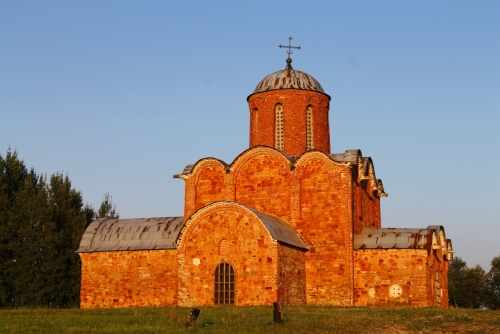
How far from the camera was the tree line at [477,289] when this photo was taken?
153 ft

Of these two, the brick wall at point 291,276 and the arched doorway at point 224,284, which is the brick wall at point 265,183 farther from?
the arched doorway at point 224,284

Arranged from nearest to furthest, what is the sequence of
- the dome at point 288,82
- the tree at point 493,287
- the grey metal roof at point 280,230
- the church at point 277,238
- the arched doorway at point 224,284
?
the grey metal roof at point 280,230
the arched doorway at point 224,284
the church at point 277,238
the dome at point 288,82
the tree at point 493,287

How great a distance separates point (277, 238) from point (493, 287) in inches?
1058

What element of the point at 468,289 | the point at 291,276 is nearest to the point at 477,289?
the point at 468,289

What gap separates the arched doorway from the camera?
86.7 feet

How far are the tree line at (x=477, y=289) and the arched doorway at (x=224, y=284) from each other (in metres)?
24.0

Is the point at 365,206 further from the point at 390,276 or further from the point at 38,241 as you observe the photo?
the point at 38,241

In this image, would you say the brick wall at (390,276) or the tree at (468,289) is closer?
the brick wall at (390,276)

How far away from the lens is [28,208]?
39.2 m

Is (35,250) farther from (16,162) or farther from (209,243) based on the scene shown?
(209,243)

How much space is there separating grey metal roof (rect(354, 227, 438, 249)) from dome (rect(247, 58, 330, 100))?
7.44m

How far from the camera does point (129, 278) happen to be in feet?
98.2

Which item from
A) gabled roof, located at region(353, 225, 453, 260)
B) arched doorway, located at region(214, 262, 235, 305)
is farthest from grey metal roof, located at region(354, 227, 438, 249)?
arched doorway, located at region(214, 262, 235, 305)

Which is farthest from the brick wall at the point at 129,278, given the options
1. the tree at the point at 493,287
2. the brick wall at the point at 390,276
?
the tree at the point at 493,287
